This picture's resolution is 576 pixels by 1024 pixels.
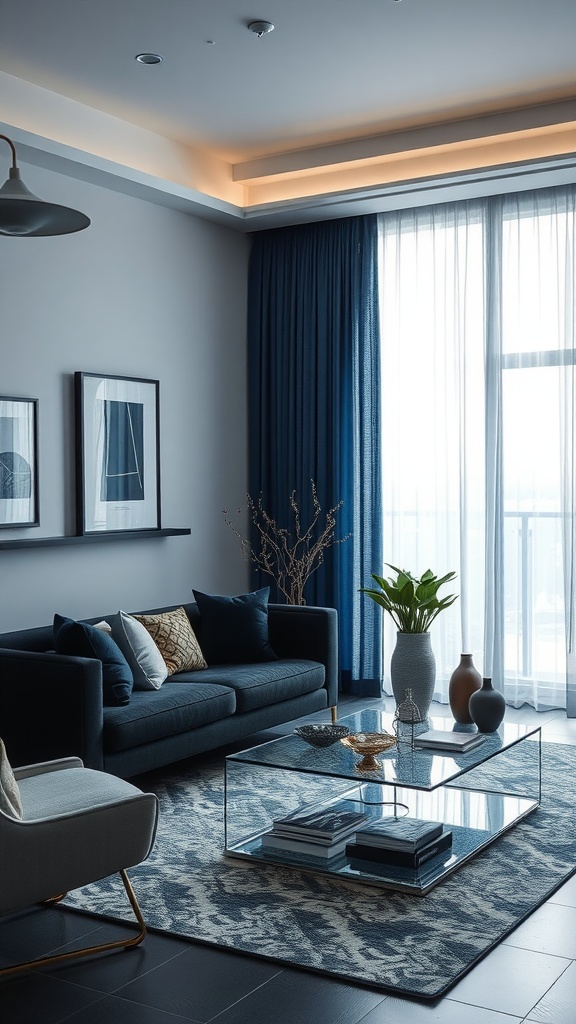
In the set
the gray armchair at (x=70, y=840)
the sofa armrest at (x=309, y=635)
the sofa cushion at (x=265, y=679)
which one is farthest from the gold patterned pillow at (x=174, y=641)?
the gray armchair at (x=70, y=840)

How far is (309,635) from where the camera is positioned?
219 inches

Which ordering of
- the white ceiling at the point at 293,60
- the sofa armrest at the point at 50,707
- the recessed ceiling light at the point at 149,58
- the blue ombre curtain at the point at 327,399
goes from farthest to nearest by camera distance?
the blue ombre curtain at the point at 327,399, the recessed ceiling light at the point at 149,58, the white ceiling at the point at 293,60, the sofa armrest at the point at 50,707

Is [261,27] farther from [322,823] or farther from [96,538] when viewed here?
[322,823]

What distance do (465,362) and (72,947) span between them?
4220 millimetres

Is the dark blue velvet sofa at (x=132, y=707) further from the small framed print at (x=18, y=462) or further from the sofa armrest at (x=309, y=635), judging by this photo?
the small framed print at (x=18, y=462)

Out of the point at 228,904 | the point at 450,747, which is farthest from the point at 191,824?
the point at 450,747

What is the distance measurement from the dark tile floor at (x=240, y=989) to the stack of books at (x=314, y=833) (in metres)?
0.68

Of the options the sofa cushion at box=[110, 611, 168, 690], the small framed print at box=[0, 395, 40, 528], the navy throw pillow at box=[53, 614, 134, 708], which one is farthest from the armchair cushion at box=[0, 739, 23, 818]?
the small framed print at box=[0, 395, 40, 528]

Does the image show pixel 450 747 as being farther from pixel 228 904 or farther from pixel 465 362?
pixel 465 362

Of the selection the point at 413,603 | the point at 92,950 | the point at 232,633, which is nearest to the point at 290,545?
the point at 232,633

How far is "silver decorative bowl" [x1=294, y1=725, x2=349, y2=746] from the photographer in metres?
3.83

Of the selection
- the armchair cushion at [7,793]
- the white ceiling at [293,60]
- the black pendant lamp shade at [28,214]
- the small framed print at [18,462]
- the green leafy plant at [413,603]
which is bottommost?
the armchair cushion at [7,793]

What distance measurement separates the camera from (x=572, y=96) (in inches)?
209

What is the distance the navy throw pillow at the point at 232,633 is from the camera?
5383 mm
